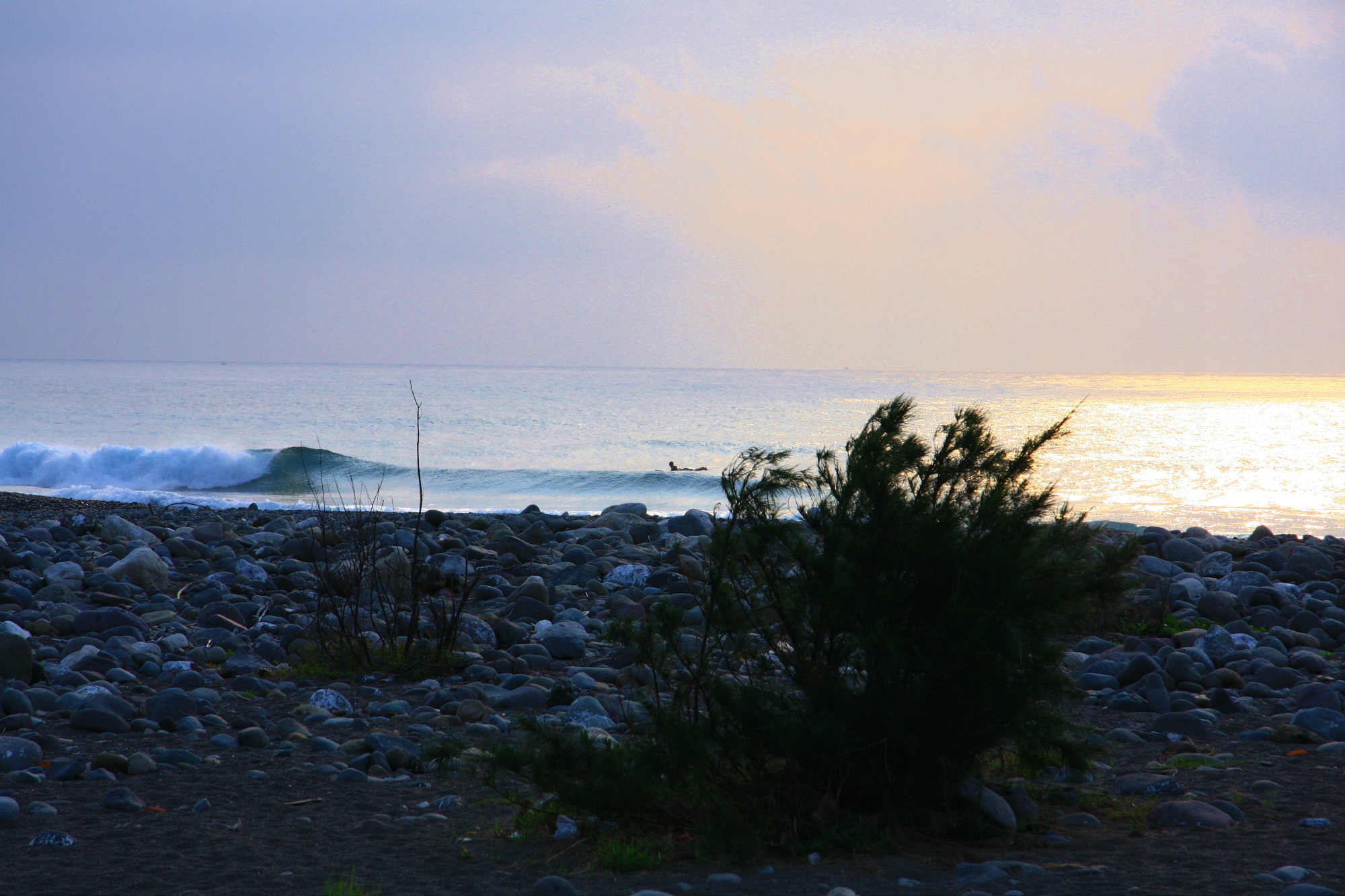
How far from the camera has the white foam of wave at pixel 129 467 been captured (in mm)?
27203

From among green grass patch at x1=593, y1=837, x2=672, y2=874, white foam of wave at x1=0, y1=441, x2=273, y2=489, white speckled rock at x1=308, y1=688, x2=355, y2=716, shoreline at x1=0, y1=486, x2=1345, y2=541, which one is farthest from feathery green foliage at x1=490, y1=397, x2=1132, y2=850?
white foam of wave at x1=0, y1=441, x2=273, y2=489

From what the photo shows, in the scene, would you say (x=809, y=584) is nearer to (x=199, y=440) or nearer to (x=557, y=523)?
(x=557, y=523)

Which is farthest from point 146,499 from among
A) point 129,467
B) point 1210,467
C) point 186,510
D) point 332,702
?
point 1210,467

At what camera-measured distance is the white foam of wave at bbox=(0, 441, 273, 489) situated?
1071 inches

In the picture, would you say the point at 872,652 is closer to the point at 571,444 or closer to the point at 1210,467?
the point at 1210,467

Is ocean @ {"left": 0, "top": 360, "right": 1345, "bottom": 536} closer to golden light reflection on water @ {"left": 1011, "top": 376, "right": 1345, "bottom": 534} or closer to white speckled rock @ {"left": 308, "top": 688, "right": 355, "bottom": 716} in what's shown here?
golden light reflection on water @ {"left": 1011, "top": 376, "right": 1345, "bottom": 534}

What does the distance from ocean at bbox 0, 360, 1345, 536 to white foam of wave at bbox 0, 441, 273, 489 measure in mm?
51

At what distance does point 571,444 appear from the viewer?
3594 centimetres

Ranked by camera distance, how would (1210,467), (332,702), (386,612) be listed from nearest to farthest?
(332,702) → (386,612) → (1210,467)

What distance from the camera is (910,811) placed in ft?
11.3

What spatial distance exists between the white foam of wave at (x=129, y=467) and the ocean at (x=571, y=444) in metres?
0.05

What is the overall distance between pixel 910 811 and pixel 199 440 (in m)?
36.5

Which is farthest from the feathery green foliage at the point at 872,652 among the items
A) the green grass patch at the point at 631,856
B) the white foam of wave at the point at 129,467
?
the white foam of wave at the point at 129,467

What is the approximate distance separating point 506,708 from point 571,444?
3060cm
